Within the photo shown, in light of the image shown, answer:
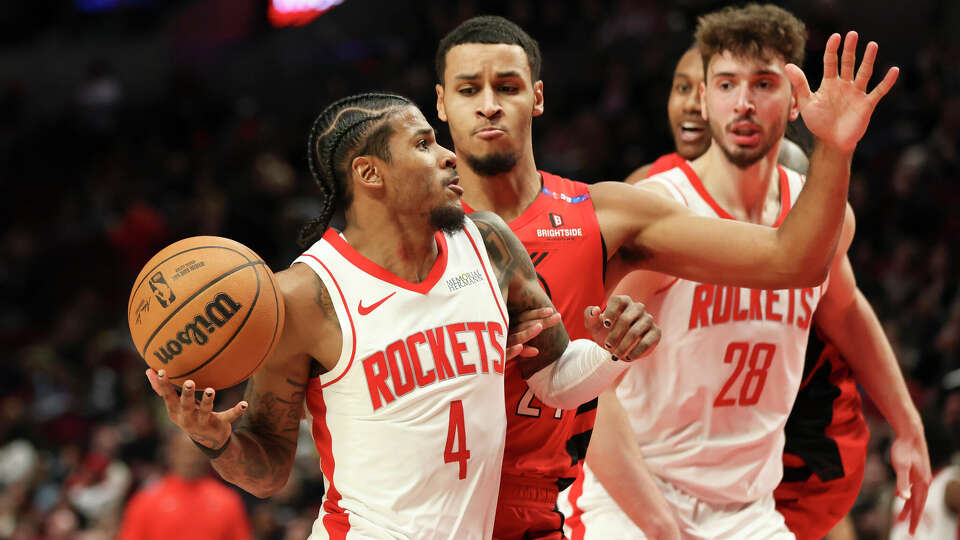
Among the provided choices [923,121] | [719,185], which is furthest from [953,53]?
[719,185]

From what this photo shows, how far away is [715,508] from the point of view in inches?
184

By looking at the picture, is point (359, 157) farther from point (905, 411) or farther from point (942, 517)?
point (942, 517)

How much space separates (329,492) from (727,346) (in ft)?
5.88

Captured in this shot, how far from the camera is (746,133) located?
4562 mm

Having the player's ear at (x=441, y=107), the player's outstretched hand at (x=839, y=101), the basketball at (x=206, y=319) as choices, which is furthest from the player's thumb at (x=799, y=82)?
the basketball at (x=206, y=319)

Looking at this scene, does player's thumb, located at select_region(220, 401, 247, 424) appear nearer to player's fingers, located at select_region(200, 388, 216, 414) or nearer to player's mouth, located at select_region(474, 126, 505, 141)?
player's fingers, located at select_region(200, 388, 216, 414)

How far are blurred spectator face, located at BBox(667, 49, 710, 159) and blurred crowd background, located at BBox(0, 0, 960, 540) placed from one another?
2753mm

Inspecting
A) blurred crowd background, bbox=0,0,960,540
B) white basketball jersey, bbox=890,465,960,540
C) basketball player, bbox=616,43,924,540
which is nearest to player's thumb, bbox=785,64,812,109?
basketball player, bbox=616,43,924,540

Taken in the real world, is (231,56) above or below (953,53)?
below

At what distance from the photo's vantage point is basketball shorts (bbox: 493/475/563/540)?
12.8 feet

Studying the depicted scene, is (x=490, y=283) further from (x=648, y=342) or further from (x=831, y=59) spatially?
(x=831, y=59)

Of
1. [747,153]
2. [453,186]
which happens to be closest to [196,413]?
[453,186]

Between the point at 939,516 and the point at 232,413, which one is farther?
the point at 939,516

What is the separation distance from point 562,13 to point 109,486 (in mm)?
7554
